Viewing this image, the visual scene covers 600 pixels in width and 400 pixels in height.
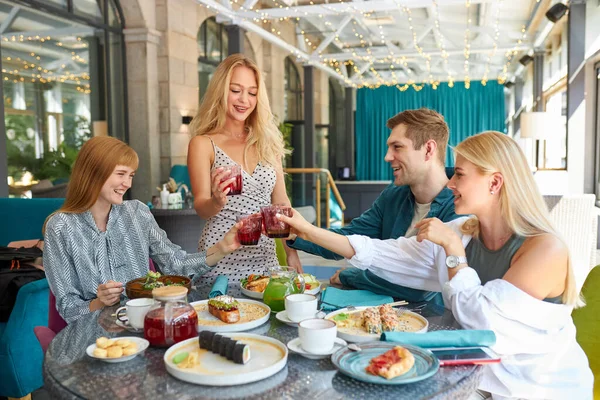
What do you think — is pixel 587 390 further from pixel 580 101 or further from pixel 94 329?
pixel 580 101

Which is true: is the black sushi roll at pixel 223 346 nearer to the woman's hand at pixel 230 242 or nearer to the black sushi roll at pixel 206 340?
the black sushi roll at pixel 206 340

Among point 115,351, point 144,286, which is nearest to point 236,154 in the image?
point 144,286

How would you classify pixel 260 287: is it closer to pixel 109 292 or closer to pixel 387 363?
pixel 109 292

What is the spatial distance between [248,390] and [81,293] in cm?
106

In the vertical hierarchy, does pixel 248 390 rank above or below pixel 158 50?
below

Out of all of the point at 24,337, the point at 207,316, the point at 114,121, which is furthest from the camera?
the point at 114,121

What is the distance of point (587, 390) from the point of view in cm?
157

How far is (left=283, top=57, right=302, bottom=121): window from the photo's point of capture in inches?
531

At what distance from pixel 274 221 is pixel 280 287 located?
1.10ft

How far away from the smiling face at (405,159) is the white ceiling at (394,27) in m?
4.92

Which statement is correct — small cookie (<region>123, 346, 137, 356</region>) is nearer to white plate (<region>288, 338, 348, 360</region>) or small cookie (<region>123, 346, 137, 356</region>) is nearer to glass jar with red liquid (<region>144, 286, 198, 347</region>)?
glass jar with red liquid (<region>144, 286, 198, 347</region>)

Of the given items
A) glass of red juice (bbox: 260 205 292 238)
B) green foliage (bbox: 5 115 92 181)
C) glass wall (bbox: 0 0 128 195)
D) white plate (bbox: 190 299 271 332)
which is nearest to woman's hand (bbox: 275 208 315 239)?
glass of red juice (bbox: 260 205 292 238)

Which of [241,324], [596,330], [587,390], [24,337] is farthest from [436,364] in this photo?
[24,337]

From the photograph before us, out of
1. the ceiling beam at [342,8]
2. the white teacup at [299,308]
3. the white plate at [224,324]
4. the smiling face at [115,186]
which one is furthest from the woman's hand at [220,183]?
the ceiling beam at [342,8]
